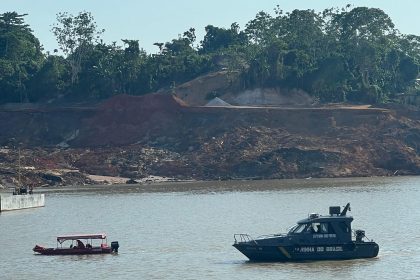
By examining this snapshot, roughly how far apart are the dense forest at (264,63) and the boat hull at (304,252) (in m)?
111

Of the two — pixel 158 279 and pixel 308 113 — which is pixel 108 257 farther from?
pixel 308 113

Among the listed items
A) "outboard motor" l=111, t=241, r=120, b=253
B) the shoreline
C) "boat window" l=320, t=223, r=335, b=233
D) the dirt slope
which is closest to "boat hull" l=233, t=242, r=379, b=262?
"boat window" l=320, t=223, r=335, b=233

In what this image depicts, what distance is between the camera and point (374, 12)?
179125 mm

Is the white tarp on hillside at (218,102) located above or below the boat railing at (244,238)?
above

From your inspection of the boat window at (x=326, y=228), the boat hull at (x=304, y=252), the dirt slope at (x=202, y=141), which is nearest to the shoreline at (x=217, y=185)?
the dirt slope at (x=202, y=141)

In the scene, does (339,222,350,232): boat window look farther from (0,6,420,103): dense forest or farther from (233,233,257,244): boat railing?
(0,6,420,103): dense forest

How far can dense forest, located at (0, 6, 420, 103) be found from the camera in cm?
Result: 17038

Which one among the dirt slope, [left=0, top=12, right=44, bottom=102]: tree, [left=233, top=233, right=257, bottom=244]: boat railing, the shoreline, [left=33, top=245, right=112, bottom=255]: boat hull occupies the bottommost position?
[left=33, top=245, right=112, bottom=255]: boat hull

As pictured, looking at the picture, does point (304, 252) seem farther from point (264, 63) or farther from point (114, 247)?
point (264, 63)

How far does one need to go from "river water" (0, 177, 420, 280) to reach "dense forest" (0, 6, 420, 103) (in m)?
38.4

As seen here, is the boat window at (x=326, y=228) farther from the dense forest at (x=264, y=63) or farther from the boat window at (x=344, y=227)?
the dense forest at (x=264, y=63)

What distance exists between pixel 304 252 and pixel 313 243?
0.71 m

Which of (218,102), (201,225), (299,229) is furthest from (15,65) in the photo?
(299,229)

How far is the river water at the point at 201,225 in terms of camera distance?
188ft
